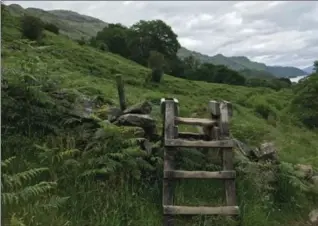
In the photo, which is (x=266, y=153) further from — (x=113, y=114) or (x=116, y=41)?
(x=116, y=41)

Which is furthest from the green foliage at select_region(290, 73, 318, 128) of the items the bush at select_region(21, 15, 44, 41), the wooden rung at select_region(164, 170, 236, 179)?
the wooden rung at select_region(164, 170, 236, 179)

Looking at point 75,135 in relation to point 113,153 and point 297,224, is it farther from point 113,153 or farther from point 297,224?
point 297,224

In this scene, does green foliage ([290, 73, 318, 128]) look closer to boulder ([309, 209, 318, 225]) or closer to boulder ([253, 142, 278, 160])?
boulder ([253, 142, 278, 160])

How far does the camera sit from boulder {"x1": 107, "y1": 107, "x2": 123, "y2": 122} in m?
8.40

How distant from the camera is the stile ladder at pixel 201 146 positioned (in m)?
6.29

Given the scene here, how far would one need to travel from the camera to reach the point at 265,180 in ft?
25.5

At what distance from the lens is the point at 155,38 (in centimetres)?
8231

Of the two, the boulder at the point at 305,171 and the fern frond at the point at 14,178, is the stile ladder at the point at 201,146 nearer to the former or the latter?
the fern frond at the point at 14,178

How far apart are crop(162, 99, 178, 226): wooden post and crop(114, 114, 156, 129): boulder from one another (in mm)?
783

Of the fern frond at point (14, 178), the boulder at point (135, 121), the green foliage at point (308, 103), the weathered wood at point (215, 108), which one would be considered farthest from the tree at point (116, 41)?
the fern frond at point (14, 178)

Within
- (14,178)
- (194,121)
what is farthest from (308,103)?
(14,178)

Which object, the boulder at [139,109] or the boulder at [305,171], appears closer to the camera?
the boulder at [139,109]

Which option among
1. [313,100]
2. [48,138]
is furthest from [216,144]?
[313,100]

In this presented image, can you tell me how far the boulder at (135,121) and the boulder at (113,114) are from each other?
0.24m
